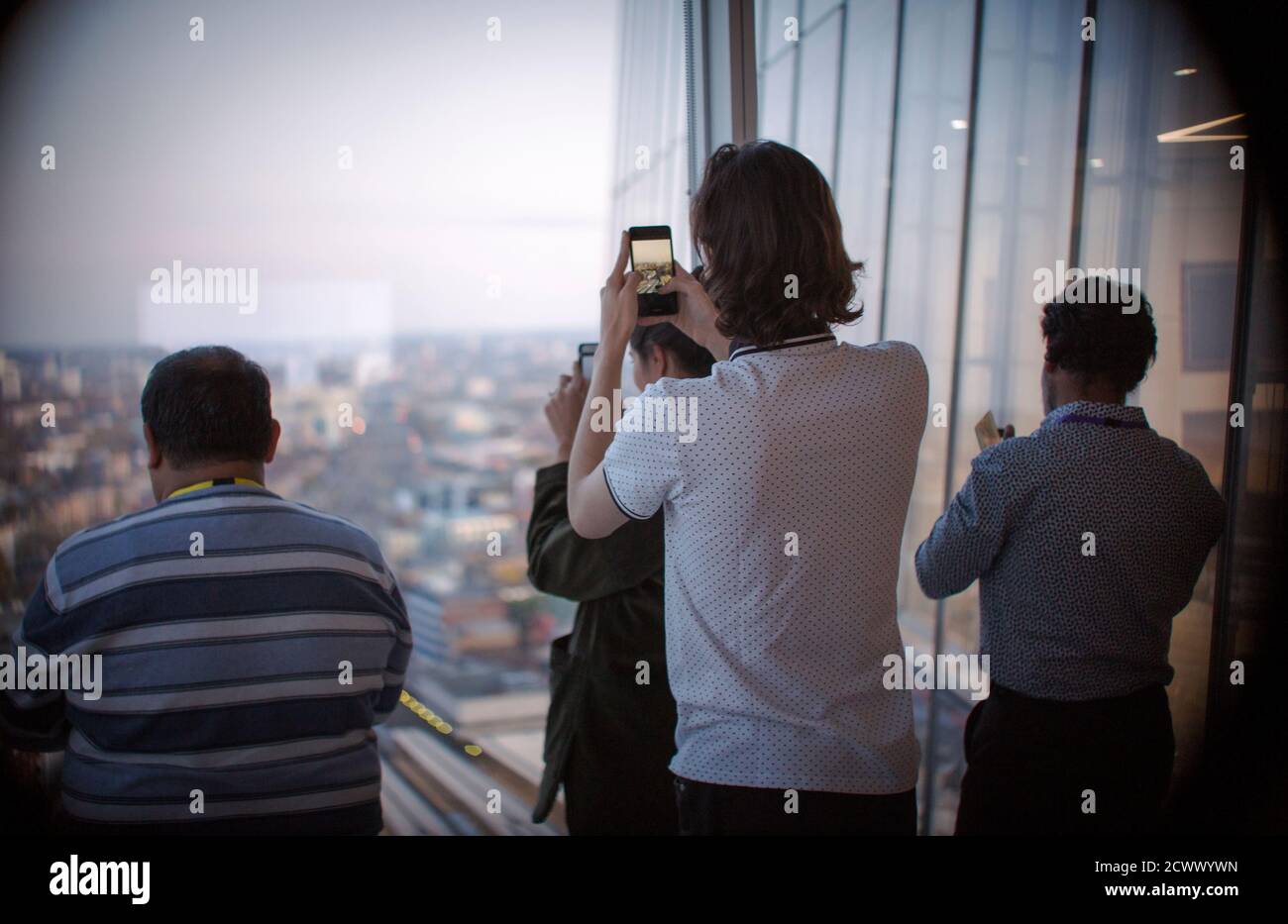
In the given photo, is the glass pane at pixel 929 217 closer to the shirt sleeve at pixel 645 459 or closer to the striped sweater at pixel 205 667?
the shirt sleeve at pixel 645 459

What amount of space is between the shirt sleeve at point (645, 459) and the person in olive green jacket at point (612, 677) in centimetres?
51

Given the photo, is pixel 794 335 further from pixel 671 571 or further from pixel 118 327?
A: pixel 118 327

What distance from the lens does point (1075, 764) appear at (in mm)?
1830

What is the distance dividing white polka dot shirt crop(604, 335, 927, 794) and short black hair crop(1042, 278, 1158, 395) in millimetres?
611

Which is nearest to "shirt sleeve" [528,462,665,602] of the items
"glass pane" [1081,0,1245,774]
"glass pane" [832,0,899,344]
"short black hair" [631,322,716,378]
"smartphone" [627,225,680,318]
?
"short black hair" [631,322,716,378]

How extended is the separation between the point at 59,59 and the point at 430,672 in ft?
6.44

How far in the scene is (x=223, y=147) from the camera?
261 cm

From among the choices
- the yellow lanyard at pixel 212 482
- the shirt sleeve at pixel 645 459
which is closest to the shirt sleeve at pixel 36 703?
the yellow lanyard at pixel 212 482

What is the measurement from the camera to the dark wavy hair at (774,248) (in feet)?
4.55

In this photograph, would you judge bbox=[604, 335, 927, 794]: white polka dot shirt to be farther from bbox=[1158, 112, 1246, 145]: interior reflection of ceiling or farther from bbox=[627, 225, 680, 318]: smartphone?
bbox=[1158, 112, 1246, 145]: interior reflection of ceiling

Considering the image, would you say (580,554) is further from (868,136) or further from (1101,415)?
(868,136)

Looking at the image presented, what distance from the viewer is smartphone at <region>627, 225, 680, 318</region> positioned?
5.53ft
